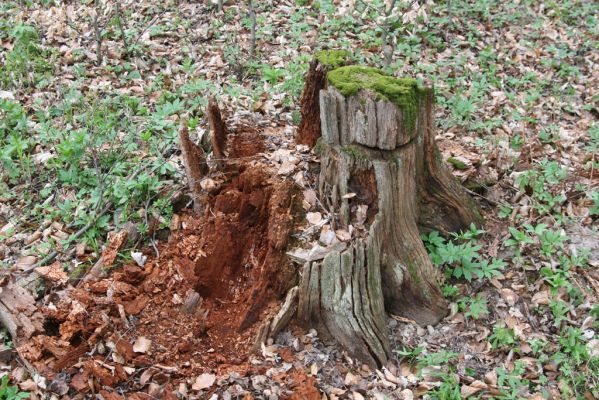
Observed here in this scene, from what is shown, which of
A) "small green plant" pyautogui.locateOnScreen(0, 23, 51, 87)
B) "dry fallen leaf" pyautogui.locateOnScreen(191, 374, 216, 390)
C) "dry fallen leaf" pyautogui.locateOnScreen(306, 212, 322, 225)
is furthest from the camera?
"small green plant" pyautogui.locateOnScreen(0, 23, 51, 87)

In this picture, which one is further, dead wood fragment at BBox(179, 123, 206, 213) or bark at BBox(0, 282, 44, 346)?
dead wood fragment at BBox(179, 123, 206, 213)

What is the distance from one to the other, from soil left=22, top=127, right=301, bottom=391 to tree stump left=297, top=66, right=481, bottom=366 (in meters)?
0.30

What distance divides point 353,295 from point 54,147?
9.55ft

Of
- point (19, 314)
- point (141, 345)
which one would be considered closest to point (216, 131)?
point (141, 345)

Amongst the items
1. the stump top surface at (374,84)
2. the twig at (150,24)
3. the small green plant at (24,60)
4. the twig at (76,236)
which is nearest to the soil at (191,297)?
the twig at (76,236)

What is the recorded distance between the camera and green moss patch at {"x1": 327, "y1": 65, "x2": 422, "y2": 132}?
329cm

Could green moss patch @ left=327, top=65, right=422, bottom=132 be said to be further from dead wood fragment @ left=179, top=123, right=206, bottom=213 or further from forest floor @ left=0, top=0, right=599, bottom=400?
dead wood fragment @ left=179, top=123, right=206, bottom=213

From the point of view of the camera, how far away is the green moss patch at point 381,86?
3293mm

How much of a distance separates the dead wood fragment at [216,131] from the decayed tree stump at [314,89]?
61 cm

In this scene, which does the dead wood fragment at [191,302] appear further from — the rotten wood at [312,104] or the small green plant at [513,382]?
the small green plant at [513,382]

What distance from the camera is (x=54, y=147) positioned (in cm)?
454

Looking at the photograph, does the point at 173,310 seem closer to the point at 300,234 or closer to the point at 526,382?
the point at 300,234

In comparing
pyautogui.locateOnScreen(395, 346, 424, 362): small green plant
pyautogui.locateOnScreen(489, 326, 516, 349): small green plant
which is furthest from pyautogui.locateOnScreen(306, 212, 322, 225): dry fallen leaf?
pyautogui.locateOnScreen(489, 326, 516, 349): small green plant

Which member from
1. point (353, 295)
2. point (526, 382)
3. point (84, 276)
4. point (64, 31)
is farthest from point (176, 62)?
point (526, 382)
